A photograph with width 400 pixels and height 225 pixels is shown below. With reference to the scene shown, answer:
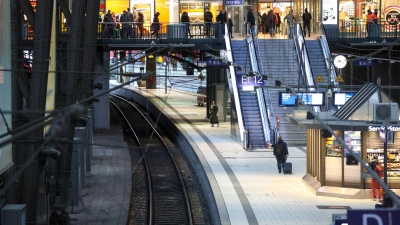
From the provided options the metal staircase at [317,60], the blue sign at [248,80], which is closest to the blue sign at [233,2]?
the metal staircase at [317,60]

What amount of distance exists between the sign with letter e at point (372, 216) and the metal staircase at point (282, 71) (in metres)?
23.9

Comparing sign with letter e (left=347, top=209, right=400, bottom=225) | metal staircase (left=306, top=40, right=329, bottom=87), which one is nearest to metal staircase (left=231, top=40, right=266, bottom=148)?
metal staircase (left=306, top=40, right=329, bottom=87)

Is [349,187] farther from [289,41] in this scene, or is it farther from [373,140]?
[289,41]

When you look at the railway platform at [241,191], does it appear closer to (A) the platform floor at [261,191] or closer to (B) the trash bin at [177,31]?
(A) the platform floor at [261,191]

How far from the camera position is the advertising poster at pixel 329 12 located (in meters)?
44.8

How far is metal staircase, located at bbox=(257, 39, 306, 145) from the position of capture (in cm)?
3666

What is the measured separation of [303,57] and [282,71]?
1153 millimetres

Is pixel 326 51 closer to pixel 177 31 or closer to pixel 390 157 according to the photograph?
pixel 177 31

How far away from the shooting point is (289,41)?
42.1 m

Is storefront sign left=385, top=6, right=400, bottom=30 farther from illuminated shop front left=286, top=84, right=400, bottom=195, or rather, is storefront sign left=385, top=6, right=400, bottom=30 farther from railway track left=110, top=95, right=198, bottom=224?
illuminated shop front left=286, top=84, right=400, bottom=195

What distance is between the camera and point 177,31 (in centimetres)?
4344

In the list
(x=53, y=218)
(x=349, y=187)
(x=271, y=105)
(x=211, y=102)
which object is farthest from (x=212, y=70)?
A: (x=53, y=218)

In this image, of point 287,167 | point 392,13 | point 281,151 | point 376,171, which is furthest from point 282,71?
point 376,171

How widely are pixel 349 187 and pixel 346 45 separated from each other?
67.0 ft
